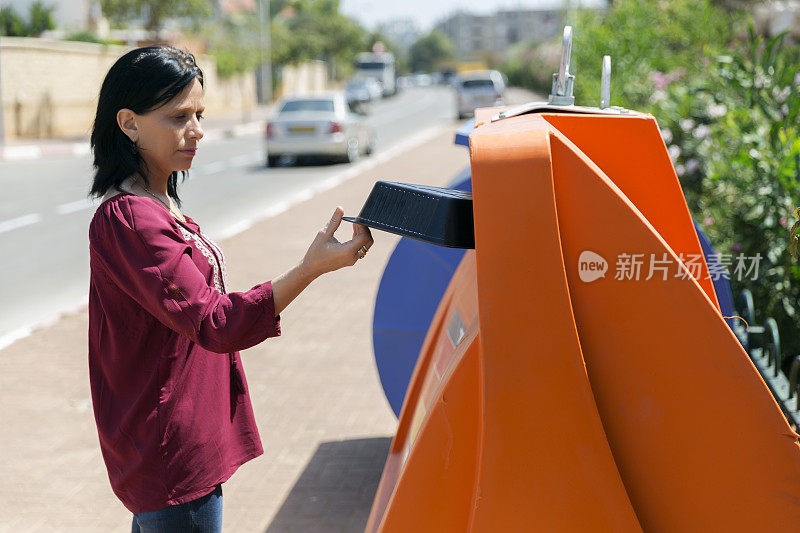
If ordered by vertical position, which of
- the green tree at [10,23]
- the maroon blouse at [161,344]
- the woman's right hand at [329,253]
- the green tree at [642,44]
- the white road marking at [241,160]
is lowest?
the white road marking at [241,160]

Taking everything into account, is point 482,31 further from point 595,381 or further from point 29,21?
point 595,381

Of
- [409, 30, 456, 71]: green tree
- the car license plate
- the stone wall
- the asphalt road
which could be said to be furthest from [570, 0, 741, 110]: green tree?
[409, 30, 456, 71]: green tree

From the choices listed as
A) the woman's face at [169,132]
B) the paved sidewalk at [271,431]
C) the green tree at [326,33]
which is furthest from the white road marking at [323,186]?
the green tree at [326,33]

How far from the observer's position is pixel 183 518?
1.96 meters

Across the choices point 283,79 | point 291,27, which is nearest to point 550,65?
point 283,79

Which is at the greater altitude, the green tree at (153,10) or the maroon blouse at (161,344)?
the green tree at (153,10)

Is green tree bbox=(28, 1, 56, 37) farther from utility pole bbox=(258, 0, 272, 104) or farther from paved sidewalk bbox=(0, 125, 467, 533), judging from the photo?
paved sidewalk bbox=(0, 125, 467, 533)

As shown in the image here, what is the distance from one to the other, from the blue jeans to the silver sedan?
53.1ft

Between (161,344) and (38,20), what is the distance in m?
29.3

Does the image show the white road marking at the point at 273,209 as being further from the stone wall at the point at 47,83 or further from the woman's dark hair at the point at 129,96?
the stone wall at the point at 47,83

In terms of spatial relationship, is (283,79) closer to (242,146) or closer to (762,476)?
(242,146)

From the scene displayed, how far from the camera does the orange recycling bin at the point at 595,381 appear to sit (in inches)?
63.7

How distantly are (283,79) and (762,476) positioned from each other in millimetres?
49768

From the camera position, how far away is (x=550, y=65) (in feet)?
126
